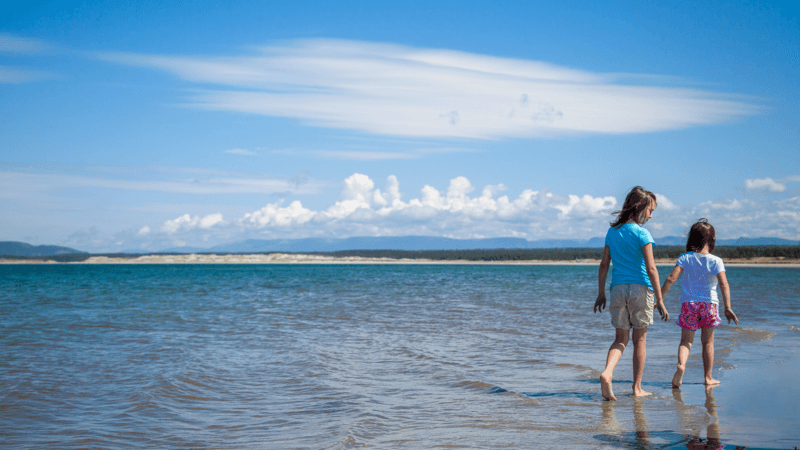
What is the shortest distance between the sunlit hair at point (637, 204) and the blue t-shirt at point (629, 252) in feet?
0.28

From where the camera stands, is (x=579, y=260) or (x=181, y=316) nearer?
(x=181, y=316)

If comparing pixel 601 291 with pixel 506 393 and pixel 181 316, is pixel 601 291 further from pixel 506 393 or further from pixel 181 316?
pixel 181 316

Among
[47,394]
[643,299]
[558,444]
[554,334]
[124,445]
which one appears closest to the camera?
[558,444]

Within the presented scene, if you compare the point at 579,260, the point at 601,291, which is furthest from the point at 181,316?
the point at 579,260

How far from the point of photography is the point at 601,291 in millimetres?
6598

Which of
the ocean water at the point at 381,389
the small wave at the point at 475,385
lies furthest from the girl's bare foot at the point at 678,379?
the small wave at the point at 475,385

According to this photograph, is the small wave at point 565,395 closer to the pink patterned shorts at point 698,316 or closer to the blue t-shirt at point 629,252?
the pink patterned shorts at point 698,316

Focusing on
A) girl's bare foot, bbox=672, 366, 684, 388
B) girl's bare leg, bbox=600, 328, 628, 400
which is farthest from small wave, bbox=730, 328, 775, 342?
girl's bare leg, bbox=600, 328, 628, 400

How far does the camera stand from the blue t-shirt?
20.5ft

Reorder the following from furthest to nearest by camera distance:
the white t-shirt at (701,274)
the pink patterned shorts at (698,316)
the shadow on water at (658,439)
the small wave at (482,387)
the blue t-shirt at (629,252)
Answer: the small wave at (482,387) → the pink patterned shorts at (698,316) → the white t-shirt at (701,274) → the blue t-shirt at (629,252) → the shadow on water at (658,439)

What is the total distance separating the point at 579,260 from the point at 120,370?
159100 mm

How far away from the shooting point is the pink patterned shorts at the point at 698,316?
688 centimetres

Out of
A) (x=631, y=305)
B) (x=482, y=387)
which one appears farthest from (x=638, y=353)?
(x=482, y=387)

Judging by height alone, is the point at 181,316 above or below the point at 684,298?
below
